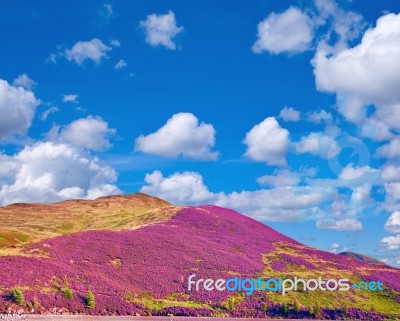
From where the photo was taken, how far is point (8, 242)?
273ft

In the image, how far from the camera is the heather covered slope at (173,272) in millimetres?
59006

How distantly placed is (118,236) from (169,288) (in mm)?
17159

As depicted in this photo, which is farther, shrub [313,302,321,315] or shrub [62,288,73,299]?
shrub [313,302,321,315]

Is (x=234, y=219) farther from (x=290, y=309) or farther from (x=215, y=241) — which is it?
(x=290, y=309)

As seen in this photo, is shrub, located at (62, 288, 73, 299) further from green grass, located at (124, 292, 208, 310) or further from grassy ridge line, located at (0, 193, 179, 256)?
grassy ridge line, located at (0, 193, 179, 256)

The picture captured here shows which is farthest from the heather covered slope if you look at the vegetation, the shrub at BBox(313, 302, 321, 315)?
the shrub at BBox(313, 302, 321, 315)

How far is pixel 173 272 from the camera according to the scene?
231ft

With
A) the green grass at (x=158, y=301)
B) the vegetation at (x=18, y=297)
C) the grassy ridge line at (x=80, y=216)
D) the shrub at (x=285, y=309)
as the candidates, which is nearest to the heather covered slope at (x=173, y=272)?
the green grass at (x=158, y=301)

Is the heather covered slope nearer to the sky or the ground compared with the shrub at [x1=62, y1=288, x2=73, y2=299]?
nearer to the sky

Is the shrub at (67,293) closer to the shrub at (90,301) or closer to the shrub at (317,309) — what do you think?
the shrub at (90,301)

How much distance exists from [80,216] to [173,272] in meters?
69.8

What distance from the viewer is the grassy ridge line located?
350ft

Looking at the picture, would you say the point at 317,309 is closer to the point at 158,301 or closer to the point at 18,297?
the point at 158,301

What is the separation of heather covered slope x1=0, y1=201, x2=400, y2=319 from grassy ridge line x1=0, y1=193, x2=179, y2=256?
1821 centimetres
